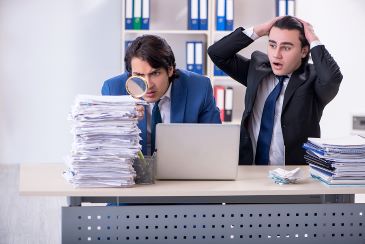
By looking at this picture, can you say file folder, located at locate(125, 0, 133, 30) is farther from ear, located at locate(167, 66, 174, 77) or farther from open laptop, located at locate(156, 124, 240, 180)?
open laptop, located at locate(156, 124, 240, 180)

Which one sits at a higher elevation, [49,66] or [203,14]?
[203,14]

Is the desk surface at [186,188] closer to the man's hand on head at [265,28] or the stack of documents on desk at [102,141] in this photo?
the stack of documents on desk at [102,141]

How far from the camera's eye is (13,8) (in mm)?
6625

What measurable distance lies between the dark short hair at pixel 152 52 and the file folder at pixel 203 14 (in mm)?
3061

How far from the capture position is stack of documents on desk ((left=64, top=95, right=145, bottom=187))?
105 inches

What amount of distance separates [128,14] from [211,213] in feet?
11.8

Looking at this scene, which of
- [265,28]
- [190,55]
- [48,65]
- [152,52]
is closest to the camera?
[152,52]

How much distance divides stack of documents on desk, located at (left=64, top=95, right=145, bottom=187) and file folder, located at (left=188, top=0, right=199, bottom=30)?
11.8 feet

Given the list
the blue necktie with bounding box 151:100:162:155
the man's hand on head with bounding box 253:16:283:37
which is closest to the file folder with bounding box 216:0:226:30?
the man's hand on head with bounding box 253:16:283:37

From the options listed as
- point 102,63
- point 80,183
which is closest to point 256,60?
point 80,183

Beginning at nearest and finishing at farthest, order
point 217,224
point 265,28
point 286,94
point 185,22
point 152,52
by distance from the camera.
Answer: point 217,224
point 152,52
point 286,94
point 265,28
point 185,22

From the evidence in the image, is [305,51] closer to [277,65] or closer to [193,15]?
[277,65]

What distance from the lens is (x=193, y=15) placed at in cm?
620

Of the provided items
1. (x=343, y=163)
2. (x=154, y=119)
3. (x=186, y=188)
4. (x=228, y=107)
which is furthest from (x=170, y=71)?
(x=228, y=107)
